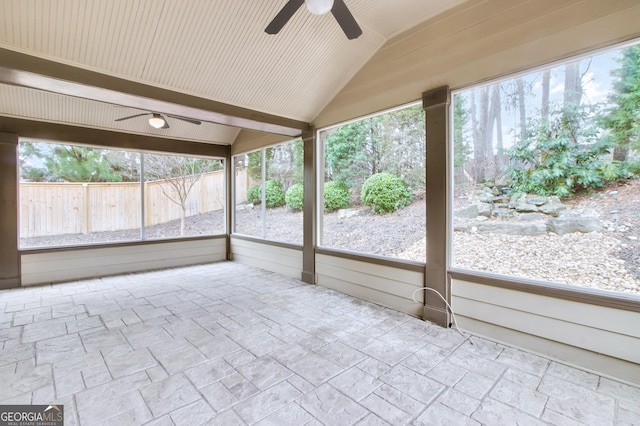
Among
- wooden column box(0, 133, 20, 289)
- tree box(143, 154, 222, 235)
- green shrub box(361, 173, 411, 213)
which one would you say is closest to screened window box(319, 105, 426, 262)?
green shrub box(361, 173, 411, 213)

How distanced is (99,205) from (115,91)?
10.6 ft

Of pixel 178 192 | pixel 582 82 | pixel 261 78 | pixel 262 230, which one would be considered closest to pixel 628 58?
pixel 582 82

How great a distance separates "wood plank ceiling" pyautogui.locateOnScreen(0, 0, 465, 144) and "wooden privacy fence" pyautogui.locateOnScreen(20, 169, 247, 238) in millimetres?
1295

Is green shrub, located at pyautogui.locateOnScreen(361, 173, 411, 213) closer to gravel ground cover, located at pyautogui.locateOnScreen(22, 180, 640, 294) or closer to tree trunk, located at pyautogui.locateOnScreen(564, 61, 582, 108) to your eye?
gravel ground cover, located at pyautogui.locateOnScreen(22, 180, 640, 294)

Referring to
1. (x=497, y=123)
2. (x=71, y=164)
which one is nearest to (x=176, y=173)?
(x=71, y=164)

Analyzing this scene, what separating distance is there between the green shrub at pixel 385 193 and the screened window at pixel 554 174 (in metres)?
0.79

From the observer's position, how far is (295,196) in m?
5.35

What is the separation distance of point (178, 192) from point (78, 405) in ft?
16.2

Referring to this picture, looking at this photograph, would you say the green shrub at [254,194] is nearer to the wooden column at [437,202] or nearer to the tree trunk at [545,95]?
the wooden column at [437,202]

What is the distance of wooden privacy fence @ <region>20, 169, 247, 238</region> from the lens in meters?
4.85

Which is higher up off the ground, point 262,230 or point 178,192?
point 178,192

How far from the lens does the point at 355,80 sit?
397cm

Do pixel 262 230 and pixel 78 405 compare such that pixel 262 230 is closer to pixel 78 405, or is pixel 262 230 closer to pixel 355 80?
pixel 355 80

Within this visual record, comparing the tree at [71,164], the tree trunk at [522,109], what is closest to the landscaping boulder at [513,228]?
the tree trunk at [522,109]
